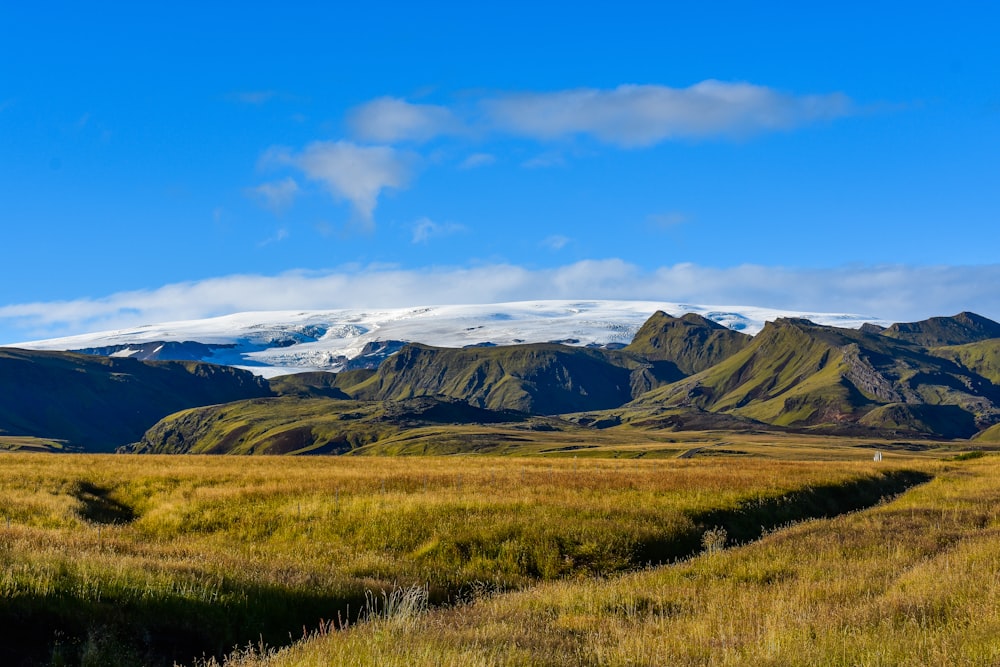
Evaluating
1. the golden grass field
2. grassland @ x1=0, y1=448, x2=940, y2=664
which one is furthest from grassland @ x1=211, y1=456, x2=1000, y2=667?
grassland @ x1=0, y1=448, x2=940, y2=664

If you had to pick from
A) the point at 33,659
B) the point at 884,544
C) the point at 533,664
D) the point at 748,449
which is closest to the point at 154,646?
the point at 33,659

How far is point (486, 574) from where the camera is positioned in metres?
20.9

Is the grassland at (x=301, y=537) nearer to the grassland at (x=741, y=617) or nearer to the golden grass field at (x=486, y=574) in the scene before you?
the golden grass field at (x=486, y=574)

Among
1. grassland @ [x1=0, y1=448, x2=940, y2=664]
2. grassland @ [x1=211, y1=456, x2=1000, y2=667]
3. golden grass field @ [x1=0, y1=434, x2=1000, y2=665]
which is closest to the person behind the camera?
grassland @ [x1=211, y1=456, x2=1000, y2=667]

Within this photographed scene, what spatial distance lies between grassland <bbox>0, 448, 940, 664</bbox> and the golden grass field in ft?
0.22

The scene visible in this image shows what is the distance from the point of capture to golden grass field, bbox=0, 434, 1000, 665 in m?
11.2

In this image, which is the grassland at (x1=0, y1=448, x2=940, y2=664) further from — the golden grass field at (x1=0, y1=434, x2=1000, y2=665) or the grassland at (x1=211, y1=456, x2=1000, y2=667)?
the grassland at (x1=211, y1=456, x2=1000, y2=667)

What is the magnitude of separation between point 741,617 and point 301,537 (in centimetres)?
1550

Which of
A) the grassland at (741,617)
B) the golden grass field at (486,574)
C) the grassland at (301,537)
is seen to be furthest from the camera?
the grassland at (301,537)

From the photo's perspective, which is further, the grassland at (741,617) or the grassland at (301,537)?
the grassland at (301,537)

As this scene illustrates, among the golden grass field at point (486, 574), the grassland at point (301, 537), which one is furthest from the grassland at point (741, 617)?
the grassland at point (301, 537)

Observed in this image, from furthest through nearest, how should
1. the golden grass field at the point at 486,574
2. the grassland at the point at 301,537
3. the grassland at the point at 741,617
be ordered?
the grassland at the point at 301,537 → the golden grass field at the point at 486,574 → the grassland at the point at 741,617

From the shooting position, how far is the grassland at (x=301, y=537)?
1303 cm

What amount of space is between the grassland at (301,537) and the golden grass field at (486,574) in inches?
2.6
